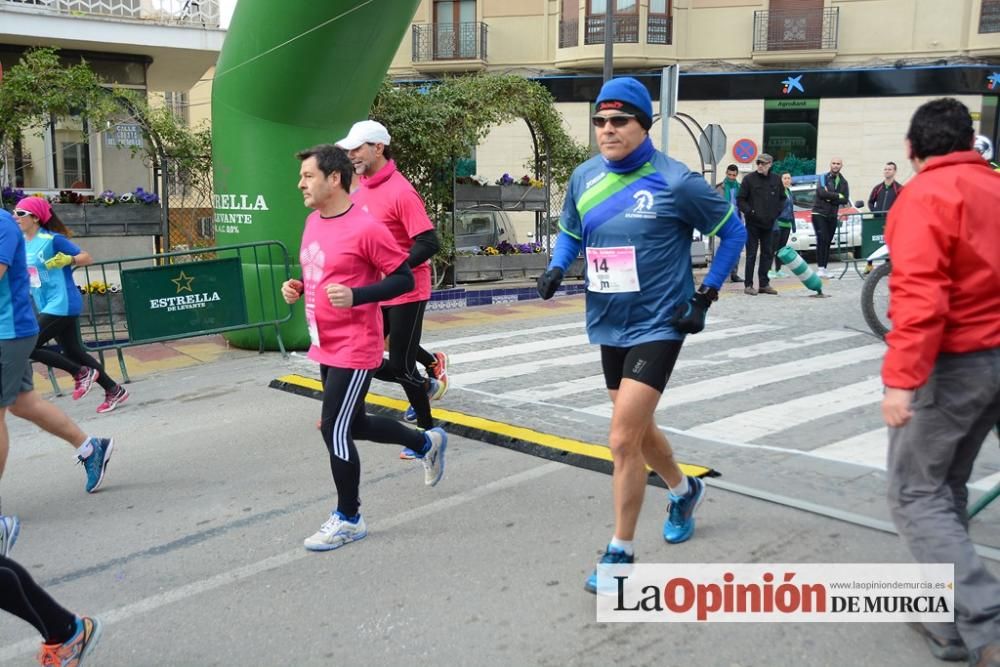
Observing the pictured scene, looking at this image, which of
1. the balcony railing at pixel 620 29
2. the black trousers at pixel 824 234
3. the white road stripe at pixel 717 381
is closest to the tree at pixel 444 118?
the black trousers at pixel 824 234

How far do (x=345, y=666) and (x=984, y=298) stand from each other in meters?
2.36

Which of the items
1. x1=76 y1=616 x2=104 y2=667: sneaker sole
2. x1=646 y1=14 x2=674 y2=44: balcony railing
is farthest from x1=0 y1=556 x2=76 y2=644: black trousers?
x1=646 y1=14 x2=674 y2=44: balcony railing

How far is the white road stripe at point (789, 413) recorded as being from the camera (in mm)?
5762

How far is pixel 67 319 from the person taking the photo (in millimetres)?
7016

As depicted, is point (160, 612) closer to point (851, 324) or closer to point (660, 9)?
point (851, 324)

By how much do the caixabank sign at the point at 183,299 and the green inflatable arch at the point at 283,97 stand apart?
0.42 m

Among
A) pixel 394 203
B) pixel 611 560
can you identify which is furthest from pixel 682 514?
pixel 394 203

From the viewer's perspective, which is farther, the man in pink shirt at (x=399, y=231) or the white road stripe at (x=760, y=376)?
the white road stripe at (x=760, y=376)

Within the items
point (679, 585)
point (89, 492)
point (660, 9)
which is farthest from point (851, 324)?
point (660, 9)

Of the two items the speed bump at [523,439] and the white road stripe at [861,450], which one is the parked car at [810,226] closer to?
the white road stripe at [861,450]

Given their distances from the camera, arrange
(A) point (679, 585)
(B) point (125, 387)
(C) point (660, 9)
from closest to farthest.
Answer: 1. (A) point (679, 585)
2. (B) point (125, 387)
3. (C) point (660, 9)

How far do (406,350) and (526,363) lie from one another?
2.84 metres

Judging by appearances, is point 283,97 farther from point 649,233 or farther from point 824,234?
point 824,234

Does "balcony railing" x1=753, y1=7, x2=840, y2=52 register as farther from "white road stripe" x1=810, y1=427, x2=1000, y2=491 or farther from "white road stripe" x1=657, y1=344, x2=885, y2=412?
"white road stripe" x1=810, y1=427, x2=1000, y2=491
